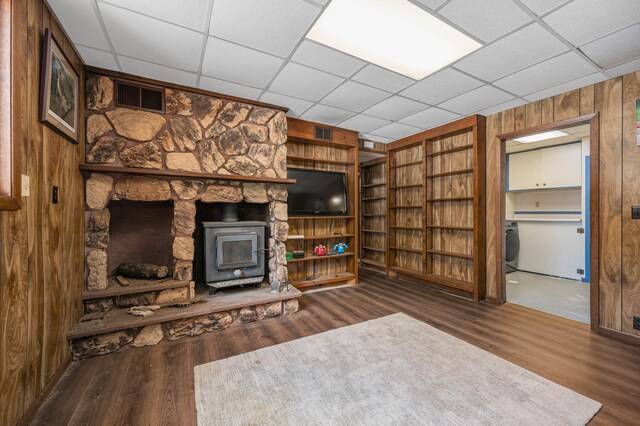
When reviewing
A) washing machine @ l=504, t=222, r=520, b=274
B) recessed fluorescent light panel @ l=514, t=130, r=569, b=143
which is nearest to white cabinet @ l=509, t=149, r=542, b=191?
recessed fluorescent light panel @ l=514, t=130, r=569, b=143

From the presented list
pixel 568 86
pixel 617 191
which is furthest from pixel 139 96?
pixel 617 191

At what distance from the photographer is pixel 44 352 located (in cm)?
166

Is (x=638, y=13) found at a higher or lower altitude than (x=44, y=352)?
higher

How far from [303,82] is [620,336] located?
3.99m

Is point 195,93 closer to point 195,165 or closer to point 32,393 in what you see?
point 195,165

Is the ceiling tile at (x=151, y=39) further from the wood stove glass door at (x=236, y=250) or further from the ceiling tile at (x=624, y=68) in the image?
the ceiling tile at (x=624, y=68)

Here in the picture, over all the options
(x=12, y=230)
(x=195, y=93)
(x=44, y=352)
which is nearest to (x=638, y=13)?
(x=195, y=93)

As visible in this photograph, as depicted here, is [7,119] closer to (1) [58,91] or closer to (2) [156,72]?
(1) [58,91]

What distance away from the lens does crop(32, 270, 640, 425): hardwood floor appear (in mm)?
1563

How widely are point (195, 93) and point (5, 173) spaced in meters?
1.98

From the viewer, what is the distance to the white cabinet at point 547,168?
452cm

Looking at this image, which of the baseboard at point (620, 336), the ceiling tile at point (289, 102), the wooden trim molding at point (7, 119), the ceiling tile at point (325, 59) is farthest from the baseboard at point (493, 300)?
the wooden trim molding at point (7, 119)

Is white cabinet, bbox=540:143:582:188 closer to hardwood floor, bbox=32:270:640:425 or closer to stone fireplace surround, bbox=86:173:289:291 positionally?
hardwood floor, bbox=32:270:640:425

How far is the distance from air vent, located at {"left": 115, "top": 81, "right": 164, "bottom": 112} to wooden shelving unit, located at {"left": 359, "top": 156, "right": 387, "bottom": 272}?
12.7 feet
